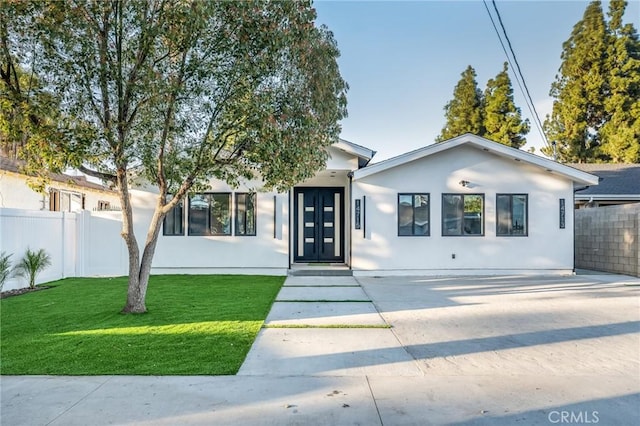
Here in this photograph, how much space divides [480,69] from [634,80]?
888 centimetres

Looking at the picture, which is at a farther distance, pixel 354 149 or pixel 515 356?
pixel 354 149

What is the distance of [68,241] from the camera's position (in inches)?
424

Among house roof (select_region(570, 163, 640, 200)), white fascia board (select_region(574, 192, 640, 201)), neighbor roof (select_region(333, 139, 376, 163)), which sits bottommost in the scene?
white fascia board (select_region(574, 192, 640, 201))

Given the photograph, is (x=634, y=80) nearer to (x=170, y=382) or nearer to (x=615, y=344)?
(x=615, y=344)

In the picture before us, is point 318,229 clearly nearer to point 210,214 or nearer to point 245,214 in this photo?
point 245,214

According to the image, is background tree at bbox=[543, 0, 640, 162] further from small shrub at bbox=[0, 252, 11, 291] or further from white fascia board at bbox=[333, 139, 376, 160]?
small shrub at bbox=[0, 252, 11, 291]

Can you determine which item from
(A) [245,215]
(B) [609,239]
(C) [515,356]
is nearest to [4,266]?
(A) [245,215]

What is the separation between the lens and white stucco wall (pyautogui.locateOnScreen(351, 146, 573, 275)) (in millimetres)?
11664

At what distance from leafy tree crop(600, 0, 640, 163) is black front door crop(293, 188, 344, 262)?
19.5m

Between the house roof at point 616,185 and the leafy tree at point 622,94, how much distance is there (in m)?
6.15

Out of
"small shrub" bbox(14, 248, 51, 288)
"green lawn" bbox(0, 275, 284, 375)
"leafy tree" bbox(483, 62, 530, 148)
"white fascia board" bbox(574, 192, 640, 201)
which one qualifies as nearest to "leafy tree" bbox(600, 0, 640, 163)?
"leafy tree" bbox(483, 62, 530, 148)

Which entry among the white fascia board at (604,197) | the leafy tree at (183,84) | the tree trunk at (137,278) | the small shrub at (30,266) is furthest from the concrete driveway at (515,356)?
the small shrub at (30,266)

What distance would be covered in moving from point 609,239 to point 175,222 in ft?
45.5

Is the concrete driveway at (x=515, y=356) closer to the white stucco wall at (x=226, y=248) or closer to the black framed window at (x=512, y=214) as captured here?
the black framed window at (x=512, y=214)
